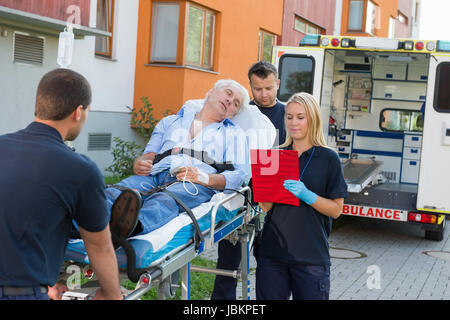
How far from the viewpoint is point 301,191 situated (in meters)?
3.38

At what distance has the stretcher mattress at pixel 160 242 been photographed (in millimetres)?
2879

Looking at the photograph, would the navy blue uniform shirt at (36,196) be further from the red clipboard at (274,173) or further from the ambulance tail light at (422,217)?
the ambulance tail light at (422,217)

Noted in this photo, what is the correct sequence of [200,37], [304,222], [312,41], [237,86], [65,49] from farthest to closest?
[200,37]
[312,41]
[65,49]
[237,86]
[304,222]

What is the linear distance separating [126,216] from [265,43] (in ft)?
51.2

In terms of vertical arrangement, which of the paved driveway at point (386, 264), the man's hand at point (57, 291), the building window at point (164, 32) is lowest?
the paved driveway at point (386, 264)

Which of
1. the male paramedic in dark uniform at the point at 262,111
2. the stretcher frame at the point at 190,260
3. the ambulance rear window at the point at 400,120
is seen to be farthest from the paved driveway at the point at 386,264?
the ambulance rear window at the point at 400,120

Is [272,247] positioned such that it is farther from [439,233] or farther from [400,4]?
[400,4]

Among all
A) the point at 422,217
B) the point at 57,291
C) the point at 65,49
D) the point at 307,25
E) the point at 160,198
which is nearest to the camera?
the point at 57,291

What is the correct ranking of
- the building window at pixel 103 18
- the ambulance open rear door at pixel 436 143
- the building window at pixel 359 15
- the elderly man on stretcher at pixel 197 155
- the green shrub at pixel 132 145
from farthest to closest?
the building window at pixel 359 15 → the building window at pixel 103 18 → the green shrub at pixel 132 145 → the ambulance open rear door at pixel 436 143 → the elderly man on stretcher at pixel 197 155

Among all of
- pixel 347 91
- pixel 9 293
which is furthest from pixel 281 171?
pixel 347 91

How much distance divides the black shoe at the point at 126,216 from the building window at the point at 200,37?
36.1 feet

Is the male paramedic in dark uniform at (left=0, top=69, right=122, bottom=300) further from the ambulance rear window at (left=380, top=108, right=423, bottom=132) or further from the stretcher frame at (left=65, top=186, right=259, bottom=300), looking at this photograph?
the ambulance rear window at (left=380, top=108, right=423, bottom=132)

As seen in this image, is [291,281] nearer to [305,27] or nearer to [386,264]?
[386,264]

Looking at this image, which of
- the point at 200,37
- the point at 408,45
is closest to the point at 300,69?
the point at 408,45
